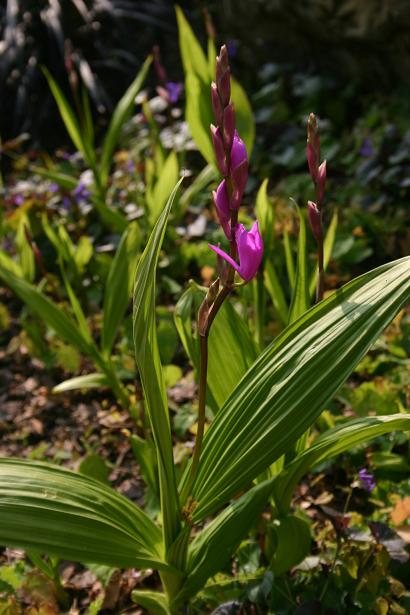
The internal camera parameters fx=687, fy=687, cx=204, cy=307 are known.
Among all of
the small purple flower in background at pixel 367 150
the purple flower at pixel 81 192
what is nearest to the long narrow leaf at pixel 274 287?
the small purple flower in background at pixel 367 150

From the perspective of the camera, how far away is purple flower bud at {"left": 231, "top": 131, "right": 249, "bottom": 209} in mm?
986

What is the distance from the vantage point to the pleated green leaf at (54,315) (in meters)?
1.92

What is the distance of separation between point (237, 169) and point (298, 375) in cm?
35

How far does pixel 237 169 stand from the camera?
986mm

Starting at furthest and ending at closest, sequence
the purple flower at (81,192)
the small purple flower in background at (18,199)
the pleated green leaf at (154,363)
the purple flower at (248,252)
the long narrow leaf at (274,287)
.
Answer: the small purple flower in background at (18,199) < the purple flower at (81,192) < the long narrow leaf at (274,287) < the pleated green leaf at (154,363) < the purple flower at (248,252)

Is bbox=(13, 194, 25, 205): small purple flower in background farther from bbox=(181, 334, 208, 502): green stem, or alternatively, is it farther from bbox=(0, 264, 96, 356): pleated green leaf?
bbox=(181, 334, 208, 502): green stem

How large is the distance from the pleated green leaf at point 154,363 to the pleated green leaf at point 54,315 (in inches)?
30.1

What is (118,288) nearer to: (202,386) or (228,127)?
(202,386)

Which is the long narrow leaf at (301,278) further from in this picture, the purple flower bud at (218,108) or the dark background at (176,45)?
the dark background at (176,45)

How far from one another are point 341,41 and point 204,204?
118cm

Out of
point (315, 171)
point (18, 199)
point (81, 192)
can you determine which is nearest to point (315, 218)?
point (315, 171)

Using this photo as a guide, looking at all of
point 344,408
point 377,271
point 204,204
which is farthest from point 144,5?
point 377,271

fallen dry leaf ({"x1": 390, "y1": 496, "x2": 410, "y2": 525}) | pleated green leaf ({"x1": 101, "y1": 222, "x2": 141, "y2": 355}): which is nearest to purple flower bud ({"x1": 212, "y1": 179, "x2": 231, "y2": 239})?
fallen dry leaf ({"x1": 390, "y1": 496, "x2": 410, "y2": 525})

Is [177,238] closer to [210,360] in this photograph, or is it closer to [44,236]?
[44,236]
